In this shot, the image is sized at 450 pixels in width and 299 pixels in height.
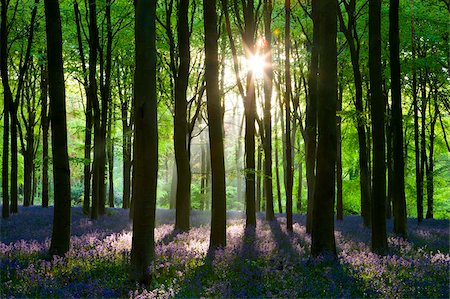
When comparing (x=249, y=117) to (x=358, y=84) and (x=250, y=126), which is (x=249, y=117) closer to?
(x=250, y=126)

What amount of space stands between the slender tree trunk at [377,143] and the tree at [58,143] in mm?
6989

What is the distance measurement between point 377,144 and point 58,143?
7.40 m

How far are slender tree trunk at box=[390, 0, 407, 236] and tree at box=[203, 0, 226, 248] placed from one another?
573 centimetres

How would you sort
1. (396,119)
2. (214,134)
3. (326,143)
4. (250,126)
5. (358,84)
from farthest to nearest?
(358,84), (250,126), (396,119), (214,134), (326,143)

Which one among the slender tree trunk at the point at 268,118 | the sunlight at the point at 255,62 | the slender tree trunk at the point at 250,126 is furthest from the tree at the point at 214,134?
the slender tree trunk at the point at 268,118

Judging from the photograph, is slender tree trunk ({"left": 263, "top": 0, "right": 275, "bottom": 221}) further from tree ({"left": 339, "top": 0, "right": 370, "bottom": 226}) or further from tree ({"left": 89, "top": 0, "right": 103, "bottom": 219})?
tree ({"left": 89, "top": 0, "right": 103, "bottom": 219})

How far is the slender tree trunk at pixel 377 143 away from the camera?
35.1 feet

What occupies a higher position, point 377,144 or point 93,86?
point 93,86

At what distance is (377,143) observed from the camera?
11102 millimetres

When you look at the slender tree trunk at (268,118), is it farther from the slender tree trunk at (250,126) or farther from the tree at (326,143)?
the tree at (326,143)

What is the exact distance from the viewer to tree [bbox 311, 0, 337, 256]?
927 centimetres

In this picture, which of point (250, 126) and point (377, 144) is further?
point (250, 126)

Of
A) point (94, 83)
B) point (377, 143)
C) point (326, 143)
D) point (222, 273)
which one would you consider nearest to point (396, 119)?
point (377, 143)

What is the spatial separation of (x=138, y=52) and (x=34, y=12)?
48.3 ft
